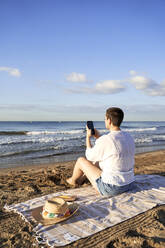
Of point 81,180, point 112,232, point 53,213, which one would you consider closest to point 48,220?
point 53,213

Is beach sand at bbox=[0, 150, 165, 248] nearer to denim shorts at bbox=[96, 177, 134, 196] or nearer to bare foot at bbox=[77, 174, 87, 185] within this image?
denim shorts at bbox=[96, 177, 134, 196]

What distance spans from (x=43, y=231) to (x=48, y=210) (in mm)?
275

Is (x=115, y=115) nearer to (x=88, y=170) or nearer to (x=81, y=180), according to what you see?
(x=88, y=170)

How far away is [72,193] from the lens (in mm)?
4094

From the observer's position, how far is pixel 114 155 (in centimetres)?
337

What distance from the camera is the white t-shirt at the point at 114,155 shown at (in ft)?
11.0

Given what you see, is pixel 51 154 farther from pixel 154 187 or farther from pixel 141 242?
pixel 141 242

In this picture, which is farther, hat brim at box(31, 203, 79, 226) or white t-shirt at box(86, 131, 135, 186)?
white t-shirt at box(86, 131, 135, 186)

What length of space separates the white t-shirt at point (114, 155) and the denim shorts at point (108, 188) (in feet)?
0.26

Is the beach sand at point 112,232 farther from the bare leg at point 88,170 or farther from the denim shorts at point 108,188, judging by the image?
the bare leg at point 88,170

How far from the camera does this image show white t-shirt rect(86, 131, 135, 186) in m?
3.36

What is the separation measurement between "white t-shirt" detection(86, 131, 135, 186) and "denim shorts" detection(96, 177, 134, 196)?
0.26ft

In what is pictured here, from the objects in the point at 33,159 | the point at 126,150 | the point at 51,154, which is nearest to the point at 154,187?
the point at 126,150

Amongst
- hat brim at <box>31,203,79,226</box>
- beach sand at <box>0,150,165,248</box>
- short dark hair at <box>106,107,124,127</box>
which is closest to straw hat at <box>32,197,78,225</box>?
hat brim at <box>31,203,79,226</box>
